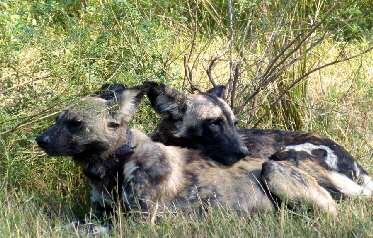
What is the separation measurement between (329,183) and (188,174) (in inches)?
57.5

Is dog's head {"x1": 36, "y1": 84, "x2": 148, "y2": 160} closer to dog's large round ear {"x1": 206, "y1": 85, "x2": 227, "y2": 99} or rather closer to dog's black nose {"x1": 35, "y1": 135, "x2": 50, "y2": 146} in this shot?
dog's black nose {"x1": 35, "y1": 135, "x2": 50, "y2": 146}

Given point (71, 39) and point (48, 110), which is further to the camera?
point (71, 39)

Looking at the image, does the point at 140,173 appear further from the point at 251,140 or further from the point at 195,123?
the point at 251,140

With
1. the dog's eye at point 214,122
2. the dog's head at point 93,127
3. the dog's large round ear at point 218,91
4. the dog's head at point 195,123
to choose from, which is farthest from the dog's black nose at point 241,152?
the dog's head at point 93,127

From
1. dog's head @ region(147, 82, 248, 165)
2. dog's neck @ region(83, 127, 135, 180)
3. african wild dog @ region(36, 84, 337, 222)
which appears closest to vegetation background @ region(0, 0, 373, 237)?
african wild dog @ region(36, 84, 337, 222)

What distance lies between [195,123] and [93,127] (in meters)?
1.23

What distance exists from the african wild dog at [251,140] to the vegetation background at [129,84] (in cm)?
32

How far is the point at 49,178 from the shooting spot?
20.9 feet

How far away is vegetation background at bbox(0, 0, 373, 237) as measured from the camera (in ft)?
15.7

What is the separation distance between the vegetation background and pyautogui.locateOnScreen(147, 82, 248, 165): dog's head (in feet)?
1.50

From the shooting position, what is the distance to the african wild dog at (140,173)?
506cm

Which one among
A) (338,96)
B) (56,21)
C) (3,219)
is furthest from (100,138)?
(338,96)

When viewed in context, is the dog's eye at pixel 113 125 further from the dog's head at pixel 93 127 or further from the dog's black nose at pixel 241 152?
the dog's black nose at pixel 241 152

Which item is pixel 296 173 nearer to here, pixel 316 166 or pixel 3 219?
pixel 316 166
